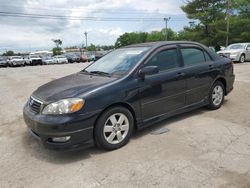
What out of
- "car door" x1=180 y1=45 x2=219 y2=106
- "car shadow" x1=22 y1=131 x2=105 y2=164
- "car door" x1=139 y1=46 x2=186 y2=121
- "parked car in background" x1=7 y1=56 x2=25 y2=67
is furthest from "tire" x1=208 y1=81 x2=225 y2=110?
"parked car in background" x1=7 y1=56 x2=25 y2=67

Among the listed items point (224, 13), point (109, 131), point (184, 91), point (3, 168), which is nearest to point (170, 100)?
point (184, 91)

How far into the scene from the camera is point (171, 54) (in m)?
5.01

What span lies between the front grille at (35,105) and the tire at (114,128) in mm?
897

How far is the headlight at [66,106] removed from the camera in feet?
12.2

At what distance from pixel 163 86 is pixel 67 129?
1851mm

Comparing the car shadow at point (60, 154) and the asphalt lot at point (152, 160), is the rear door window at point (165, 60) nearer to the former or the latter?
the asphalt lot at point (152, 160)

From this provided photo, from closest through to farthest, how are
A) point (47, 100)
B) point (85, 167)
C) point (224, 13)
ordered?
point (85, 167), point (47, 100), point (224, 13)

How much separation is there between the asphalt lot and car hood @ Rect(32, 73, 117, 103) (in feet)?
2.85

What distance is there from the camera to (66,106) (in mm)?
3729

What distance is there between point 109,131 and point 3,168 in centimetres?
153

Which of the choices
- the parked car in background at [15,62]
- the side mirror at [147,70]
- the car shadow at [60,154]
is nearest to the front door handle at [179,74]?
the side mirror at [147,70]

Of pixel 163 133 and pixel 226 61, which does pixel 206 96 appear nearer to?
pixel 226 61

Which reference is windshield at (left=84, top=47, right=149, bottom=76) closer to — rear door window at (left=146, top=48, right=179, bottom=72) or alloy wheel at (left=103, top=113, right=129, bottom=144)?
rear door window at (left=146, top=48, right=179, bottom=72)

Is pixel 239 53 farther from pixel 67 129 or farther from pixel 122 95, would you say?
pixel 67 129
